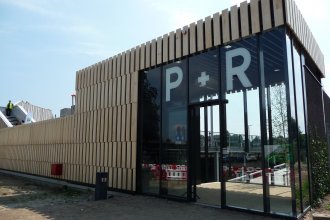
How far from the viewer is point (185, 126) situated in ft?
30.6

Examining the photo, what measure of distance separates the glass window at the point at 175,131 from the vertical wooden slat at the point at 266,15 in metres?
2.66

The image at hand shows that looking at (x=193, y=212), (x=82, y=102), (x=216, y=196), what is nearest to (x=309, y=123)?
(x=216, y=196)

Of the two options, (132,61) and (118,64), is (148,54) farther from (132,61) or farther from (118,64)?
(118,64)

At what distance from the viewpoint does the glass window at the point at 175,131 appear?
367 inches

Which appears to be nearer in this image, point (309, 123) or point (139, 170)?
point (309, 123)

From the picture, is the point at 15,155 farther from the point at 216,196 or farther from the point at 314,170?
the point at 314,170

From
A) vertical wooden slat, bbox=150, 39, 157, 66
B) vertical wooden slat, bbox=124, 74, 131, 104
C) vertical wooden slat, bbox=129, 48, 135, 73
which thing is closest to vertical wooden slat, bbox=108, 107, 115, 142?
vertical wooden slat, bbox=124, 74, 131, 104

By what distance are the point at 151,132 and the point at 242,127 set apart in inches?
130

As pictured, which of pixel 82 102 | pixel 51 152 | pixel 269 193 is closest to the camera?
pixel 269 193

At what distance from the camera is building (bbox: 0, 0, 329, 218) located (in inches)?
292

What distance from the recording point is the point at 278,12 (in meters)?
7.43

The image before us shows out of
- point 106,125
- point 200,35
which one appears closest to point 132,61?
point 106,125

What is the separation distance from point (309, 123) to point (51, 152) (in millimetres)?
12202

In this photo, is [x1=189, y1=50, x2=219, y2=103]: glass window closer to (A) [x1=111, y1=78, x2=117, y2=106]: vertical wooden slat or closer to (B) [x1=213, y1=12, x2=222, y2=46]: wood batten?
(B) [x1=213, y1=12, x2=222, y2=46]: wood batten
